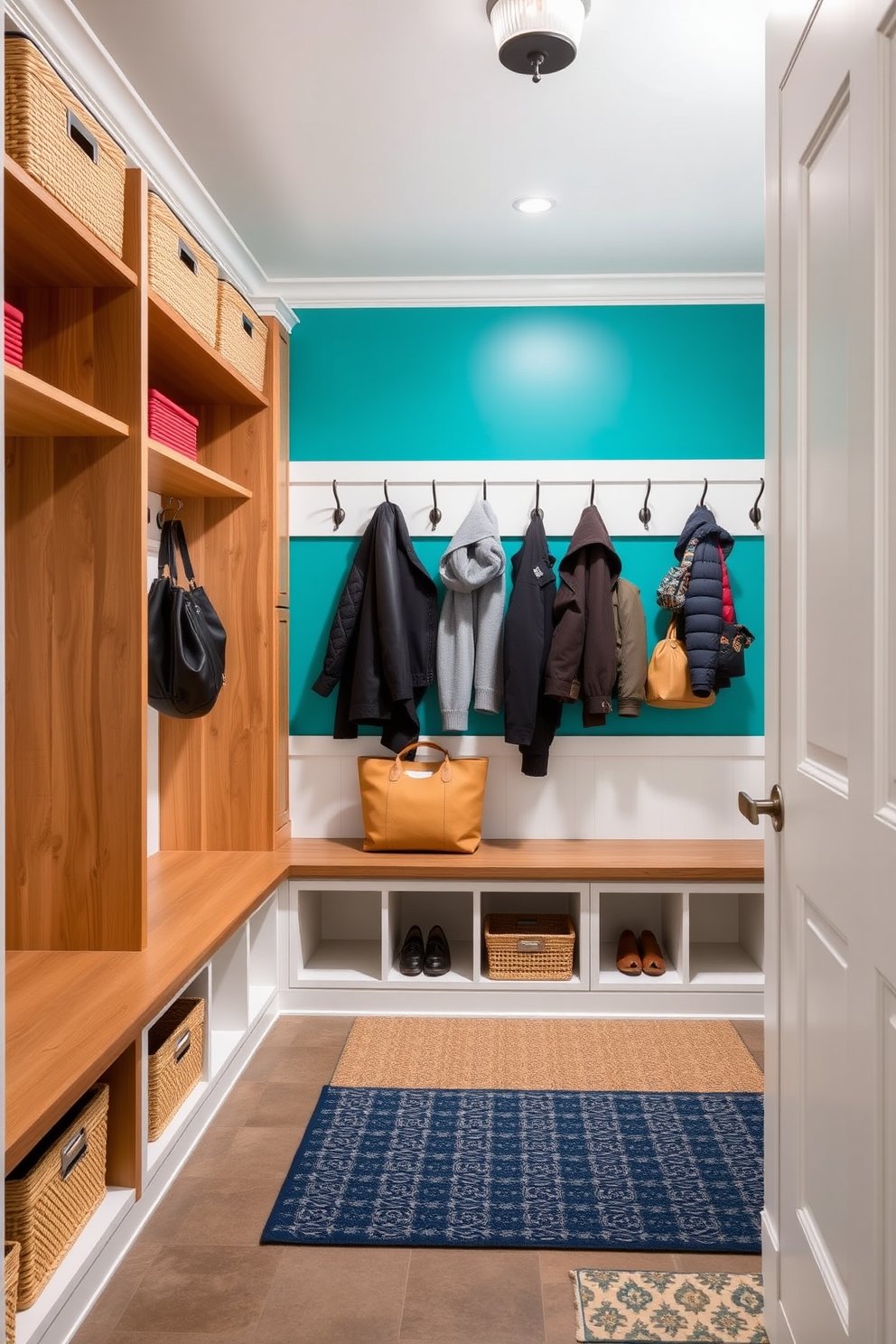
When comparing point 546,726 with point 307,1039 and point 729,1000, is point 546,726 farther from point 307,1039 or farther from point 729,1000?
point 307,1039

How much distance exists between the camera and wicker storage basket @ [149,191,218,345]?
8.55ft

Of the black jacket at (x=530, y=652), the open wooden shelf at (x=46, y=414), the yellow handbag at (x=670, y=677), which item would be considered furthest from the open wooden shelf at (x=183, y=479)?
the yellow handbag at (x=670, y=677)

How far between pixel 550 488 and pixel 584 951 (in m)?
1.73

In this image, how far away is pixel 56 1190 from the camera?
1835 millimetres

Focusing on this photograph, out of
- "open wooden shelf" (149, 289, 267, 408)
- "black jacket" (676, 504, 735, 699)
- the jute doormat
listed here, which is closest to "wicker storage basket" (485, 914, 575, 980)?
the jute doormat

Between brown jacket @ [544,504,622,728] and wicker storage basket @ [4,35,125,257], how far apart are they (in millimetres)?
1902

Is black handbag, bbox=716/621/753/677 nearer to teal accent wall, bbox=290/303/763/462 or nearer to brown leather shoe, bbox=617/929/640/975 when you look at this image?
teal accent wall, bbox=290/303/763/462

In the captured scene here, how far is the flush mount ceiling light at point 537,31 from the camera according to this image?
215cm

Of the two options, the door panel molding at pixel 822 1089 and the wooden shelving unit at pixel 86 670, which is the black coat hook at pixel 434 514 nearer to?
the wooden shelving unit at pixel 86 670

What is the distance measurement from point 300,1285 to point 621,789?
2.28 meters

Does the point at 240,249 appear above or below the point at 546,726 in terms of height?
above

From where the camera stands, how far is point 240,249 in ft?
11.6

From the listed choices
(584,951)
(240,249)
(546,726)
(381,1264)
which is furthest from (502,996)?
(240,249)

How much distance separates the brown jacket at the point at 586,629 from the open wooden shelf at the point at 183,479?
1.20 metres
